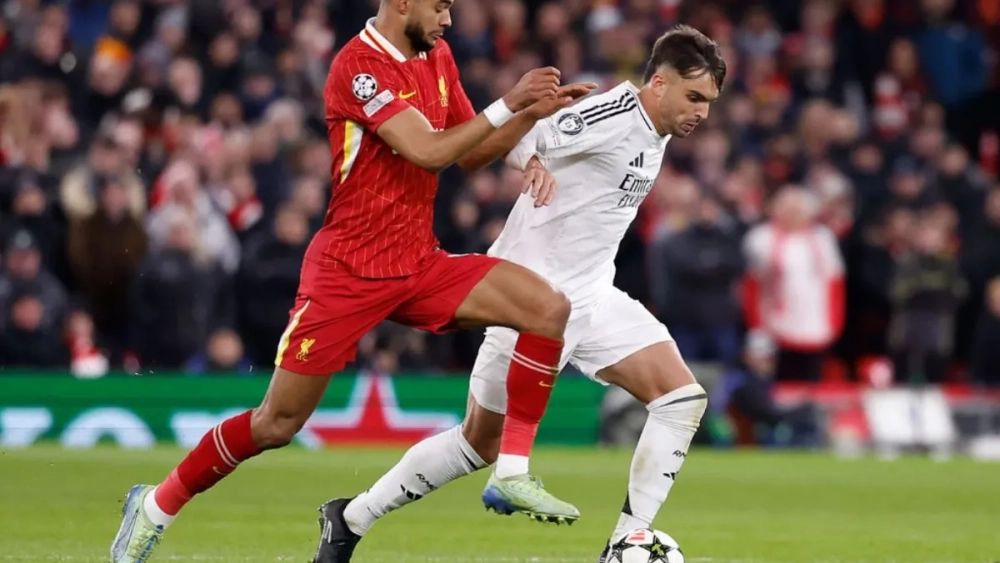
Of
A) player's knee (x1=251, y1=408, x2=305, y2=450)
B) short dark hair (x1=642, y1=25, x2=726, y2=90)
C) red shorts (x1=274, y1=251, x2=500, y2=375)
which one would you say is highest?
short dark hair (x1=642, y1=25, x2=726, y2=90)

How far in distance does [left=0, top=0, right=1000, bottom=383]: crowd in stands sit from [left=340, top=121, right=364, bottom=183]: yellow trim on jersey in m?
8.23

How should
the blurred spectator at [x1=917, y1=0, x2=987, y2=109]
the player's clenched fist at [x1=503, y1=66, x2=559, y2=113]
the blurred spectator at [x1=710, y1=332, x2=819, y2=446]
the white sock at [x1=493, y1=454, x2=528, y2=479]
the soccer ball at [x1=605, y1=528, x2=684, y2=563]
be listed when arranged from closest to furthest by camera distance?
the player's clenched fist at [x1=503, y1=66, x2=559, y2=113], the soccer ball at [x1=605, y1=528, x2=684, y2=563], the white sock at [x1=493, y1=454, x2=528, y2=479], the blurred spectator at [x1=710, y1=332, x2=819, y2=446], the blurred spectator at [x1=917, y1=0, x2=987, y2=109]

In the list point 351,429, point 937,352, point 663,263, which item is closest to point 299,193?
point 351,429

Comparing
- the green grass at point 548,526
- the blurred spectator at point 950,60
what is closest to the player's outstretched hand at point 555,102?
the green grass at point 548,526

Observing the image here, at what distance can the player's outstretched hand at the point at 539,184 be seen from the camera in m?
7.77

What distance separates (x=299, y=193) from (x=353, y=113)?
28.3 feet

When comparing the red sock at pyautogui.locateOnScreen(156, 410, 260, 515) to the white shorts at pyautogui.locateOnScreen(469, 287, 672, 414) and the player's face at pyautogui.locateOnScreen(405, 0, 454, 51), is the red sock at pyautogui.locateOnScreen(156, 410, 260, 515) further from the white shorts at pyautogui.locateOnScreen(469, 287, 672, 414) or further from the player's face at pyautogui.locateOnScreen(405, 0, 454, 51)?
the player's face at pyautogui.locateOnScreen(405, 0, 454, 51)

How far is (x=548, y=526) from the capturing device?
11.2m

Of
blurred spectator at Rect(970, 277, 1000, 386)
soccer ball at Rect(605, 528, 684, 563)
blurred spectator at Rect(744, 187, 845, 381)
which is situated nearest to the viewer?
soccer ball at Rect(605, 528, 684, 563)

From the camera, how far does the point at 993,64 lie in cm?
2167

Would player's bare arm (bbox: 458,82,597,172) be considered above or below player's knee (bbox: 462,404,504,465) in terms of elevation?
above

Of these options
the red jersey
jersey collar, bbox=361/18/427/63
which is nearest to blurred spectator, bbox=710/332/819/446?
the red jersey

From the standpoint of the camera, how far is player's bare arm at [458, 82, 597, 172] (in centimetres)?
740

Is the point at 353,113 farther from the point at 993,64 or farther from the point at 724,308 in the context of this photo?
the point at 993,64
